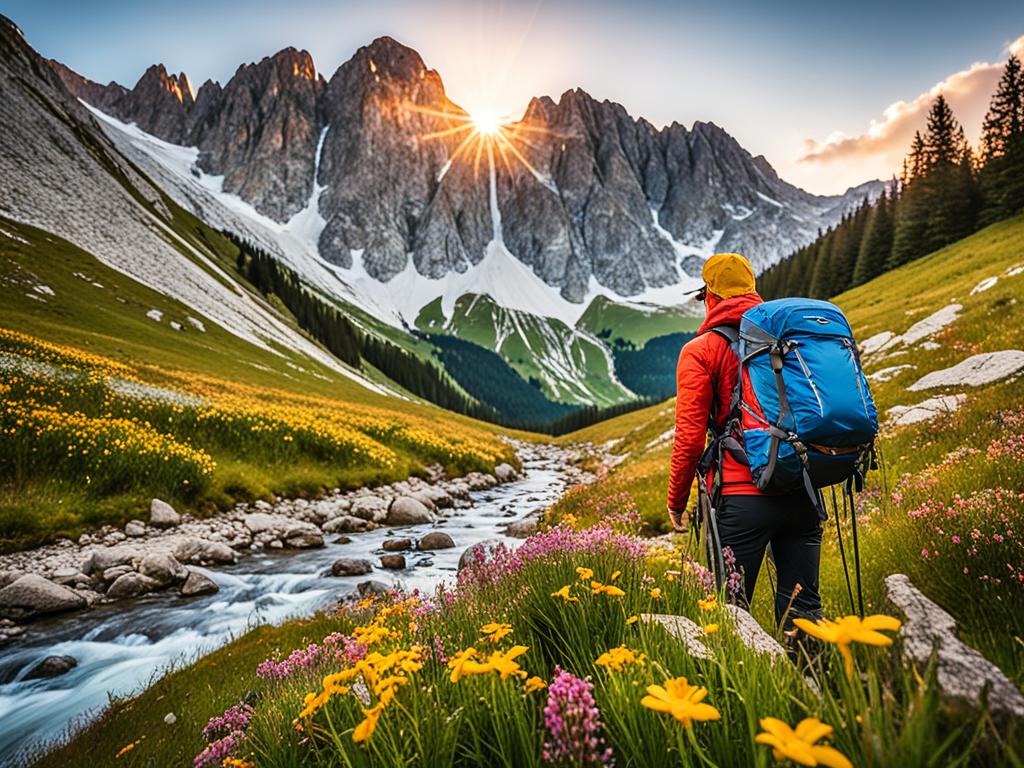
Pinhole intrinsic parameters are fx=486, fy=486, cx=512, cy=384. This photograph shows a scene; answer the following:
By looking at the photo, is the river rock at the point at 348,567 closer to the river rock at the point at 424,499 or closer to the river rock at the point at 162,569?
the river rock at the point at 162,569

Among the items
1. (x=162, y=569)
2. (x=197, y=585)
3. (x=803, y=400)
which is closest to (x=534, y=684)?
(x=803, y=400)

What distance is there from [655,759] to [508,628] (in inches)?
35.4

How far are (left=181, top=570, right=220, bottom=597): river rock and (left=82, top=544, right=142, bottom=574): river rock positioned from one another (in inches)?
58.4

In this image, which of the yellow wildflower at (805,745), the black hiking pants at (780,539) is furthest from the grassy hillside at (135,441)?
the yellow wildflower at (805,745)

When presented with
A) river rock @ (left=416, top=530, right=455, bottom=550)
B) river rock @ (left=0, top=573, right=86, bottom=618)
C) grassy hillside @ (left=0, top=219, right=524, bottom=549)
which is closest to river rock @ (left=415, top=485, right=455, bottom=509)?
grassy hillside @ (left=0, top=219, right=524, bottom=549)

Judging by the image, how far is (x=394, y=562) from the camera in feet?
44.4

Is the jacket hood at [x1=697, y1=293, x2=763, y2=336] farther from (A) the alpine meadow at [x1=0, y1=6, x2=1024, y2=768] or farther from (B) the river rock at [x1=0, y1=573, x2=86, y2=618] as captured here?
(B) the river rock at [x1=0, y1=573, x2=86, y2=618]

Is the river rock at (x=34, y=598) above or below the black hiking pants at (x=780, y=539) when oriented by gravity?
below

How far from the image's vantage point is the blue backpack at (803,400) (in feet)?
12.0

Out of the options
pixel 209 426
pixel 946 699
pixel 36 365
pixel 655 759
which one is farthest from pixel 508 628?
pixel 36 365

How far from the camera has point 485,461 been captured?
34.3 metres

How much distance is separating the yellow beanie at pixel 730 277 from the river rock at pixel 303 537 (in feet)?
47.5

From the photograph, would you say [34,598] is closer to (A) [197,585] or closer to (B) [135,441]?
(A) [197,585]

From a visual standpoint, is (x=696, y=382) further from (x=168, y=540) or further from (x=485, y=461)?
(x=485, y=461)
